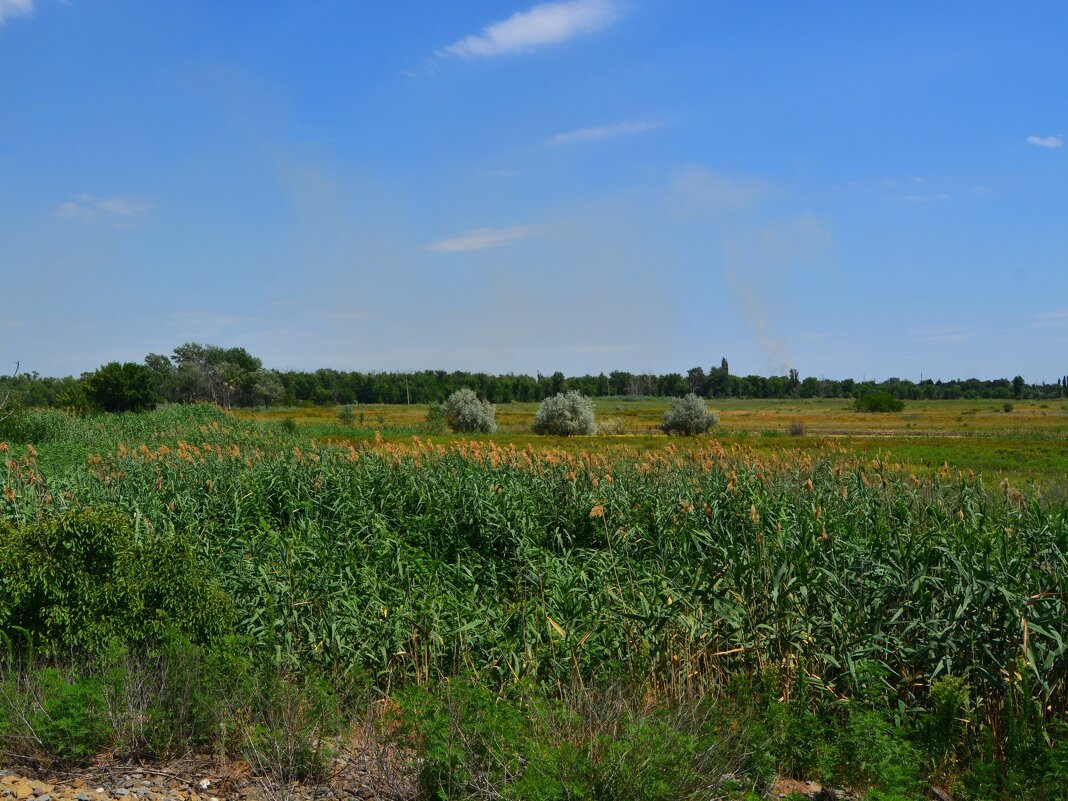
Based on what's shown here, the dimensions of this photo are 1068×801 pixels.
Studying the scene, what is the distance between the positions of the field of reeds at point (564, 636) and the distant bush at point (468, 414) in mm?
36974

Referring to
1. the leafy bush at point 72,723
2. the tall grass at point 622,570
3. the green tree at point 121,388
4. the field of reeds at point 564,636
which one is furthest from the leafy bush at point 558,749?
the green tree at point 121,388

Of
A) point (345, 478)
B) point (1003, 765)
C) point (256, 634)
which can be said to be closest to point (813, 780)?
point (1003, 765)

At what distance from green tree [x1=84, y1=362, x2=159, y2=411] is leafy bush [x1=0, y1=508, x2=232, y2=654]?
2179 inches

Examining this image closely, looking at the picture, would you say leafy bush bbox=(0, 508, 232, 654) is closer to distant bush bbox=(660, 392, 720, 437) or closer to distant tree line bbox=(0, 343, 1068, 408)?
distant bush bbox=(660, 392, 720, 437)

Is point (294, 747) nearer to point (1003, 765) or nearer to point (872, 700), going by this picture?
point (872, 700)

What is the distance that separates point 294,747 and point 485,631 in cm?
220

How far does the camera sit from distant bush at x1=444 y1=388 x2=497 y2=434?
46.6 meters

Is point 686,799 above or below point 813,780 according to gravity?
above

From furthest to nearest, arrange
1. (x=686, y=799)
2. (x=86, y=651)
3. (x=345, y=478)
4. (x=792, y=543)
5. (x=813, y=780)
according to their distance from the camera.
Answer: (x=345, y=478) < (x=792, y=543) < (x=86, y=651) < (x=813, y=780) < (x=686, y=799)

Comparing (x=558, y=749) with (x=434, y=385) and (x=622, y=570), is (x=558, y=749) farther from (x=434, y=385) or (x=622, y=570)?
(x=434, y=385)

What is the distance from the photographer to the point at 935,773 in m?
4.27

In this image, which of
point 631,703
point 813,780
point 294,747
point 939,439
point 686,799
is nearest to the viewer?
point 686,799

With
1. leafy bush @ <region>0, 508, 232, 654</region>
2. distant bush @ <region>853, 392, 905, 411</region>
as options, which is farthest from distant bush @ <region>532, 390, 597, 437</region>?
distant bush @ <region>853, 392, 905, 411</region>

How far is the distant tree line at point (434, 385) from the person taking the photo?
90625 mm
